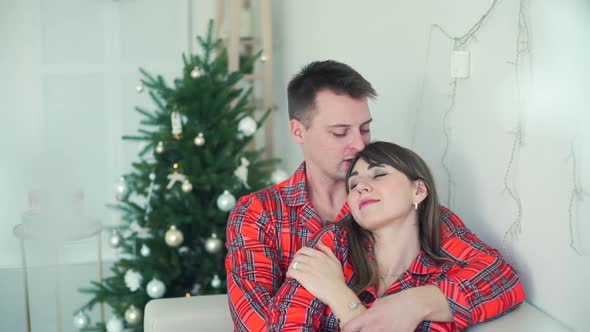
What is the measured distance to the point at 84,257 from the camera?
439 cm

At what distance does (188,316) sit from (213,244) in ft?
2.66

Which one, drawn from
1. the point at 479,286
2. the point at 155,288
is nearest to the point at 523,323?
the point at 479,286

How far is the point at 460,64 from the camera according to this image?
6.41 ft

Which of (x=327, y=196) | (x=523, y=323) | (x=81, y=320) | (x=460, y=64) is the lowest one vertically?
(x=81, y=320)

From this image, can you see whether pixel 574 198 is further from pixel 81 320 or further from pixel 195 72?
pixel 81 320

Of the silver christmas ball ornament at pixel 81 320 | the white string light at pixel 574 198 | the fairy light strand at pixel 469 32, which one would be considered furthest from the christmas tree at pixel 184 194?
the white string light at pixel 574 198

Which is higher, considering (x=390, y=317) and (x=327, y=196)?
(x=327, y=196)

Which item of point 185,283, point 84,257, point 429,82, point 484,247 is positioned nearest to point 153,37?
point 84,257

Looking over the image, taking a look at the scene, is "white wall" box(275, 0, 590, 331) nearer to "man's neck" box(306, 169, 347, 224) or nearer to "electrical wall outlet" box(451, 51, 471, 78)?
"electrical wall outlet" box(451, 51, 471, 78)

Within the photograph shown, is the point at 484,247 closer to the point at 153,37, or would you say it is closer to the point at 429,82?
the point at 429,82

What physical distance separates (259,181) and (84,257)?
1.94 meters

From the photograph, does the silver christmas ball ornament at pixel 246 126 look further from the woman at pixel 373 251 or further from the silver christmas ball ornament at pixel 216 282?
the woman at pixel 373 251

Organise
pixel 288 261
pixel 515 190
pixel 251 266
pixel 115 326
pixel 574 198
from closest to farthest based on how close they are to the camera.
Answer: pixel 574 198
pixel 515 190
pixel 251 266
pixel 288 261
pixel 115 326

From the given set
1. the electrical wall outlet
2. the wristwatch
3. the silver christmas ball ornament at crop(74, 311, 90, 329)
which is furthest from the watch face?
the silver christmas ball ornament at crop(74, 311, 90, 329)
